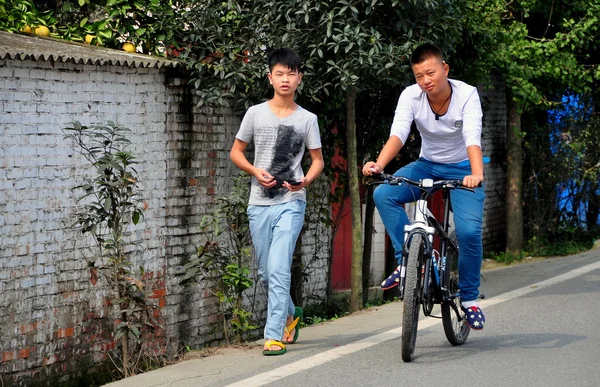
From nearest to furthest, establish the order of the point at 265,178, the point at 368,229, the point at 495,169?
the point at 265,178 < the point at 368,229 < the point at 495,169

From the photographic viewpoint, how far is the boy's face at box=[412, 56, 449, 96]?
6.96 meters

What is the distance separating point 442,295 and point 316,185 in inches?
149

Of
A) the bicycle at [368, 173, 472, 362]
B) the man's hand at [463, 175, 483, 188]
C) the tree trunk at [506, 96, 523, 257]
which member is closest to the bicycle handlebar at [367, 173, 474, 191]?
the bicycle at [368, 173, 472, 362]

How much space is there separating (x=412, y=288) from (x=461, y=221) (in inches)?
29.8

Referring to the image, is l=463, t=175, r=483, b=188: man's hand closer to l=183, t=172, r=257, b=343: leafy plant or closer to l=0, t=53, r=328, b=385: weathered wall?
l=183, t=172, r=257, b=343: leafy plant

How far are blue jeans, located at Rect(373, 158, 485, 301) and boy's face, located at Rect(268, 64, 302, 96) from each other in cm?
92

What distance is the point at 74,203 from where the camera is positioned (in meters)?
7.57

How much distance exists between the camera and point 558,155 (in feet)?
49.8

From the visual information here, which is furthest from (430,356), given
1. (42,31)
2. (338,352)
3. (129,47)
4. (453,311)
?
(42,31)

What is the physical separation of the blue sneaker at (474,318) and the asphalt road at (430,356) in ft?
0.58

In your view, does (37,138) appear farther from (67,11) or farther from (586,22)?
(586,22)

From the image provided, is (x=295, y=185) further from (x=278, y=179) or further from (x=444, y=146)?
(x=444, y=146)

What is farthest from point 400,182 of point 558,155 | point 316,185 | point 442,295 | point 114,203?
point 558,155

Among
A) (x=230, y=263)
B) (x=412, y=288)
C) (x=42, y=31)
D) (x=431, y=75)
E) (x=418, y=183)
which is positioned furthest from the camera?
(x=42, y=31)
